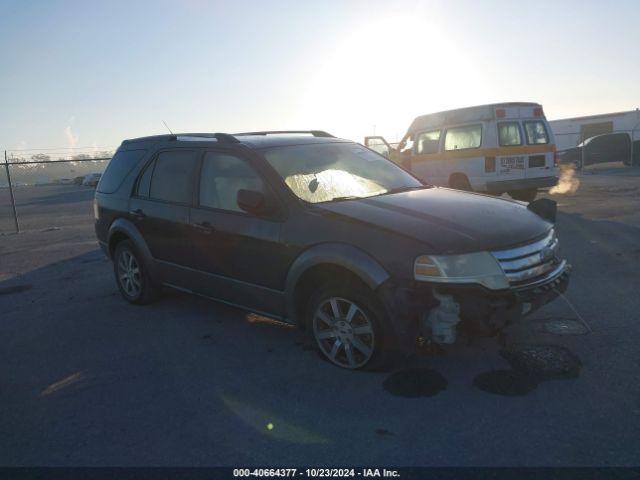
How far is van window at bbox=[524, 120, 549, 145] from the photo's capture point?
426 inches

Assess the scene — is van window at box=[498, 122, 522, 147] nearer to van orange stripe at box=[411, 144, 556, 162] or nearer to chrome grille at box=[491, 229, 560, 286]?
van orange stripe at box=[411, 144, 556, 162]

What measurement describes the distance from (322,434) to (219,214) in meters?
2.16

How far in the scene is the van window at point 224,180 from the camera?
14.0 ft

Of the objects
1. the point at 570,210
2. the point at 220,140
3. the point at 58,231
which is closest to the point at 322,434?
the point at 220,140

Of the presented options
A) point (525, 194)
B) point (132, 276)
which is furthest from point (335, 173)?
point (525, 194)

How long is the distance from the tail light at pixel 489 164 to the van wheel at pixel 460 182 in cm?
52

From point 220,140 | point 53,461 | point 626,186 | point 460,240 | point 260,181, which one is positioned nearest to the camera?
point 53,461

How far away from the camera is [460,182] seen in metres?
11.2

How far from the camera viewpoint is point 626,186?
1564 centimetres

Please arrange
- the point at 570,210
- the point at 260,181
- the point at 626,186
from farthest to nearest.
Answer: the point at 626,186 → the point at 570,210 → the point at 260,181

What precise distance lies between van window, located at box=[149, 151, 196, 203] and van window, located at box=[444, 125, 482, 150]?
291 inches

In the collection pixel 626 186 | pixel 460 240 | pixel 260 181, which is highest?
pixel 260 181

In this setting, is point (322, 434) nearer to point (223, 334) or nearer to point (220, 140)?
point (223, 334)

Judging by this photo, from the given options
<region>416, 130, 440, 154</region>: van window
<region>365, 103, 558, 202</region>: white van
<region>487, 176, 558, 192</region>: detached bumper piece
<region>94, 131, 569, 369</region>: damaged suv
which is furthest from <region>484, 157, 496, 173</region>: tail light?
<region>94, 131, 569, 369</region>: damaged suv
